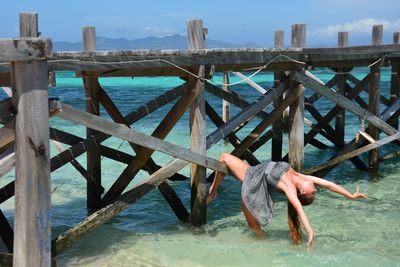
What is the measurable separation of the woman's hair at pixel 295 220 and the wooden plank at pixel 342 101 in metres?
2.03

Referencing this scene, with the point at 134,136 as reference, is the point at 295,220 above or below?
below

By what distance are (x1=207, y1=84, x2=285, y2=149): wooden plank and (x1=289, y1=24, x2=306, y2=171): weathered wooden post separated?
30cm

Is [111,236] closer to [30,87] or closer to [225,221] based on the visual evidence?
[225,221]

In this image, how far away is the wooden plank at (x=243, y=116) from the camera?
6.30 meters

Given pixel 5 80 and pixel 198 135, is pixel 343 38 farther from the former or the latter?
pixel 5 80

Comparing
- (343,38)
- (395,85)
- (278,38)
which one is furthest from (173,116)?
(395,85)

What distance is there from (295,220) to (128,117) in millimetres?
2541

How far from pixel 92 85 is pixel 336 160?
3.82 m

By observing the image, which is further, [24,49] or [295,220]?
[295,220]

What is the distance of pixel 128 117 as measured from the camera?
6.86 metres

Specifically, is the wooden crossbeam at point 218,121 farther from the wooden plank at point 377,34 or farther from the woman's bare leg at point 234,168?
the wooden plank at point 377,34

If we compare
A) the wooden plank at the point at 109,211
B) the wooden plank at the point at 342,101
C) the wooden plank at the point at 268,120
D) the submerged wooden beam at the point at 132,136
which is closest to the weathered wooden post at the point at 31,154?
the submerged wooden beam at the point at 132,136

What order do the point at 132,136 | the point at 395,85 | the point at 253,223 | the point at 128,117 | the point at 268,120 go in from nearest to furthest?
the point at 132,136 → the point at 253,223 → the point at 128,117 → the point at 268,120 → the point at 395,85

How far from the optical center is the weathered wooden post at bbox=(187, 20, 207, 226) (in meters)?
5.82
